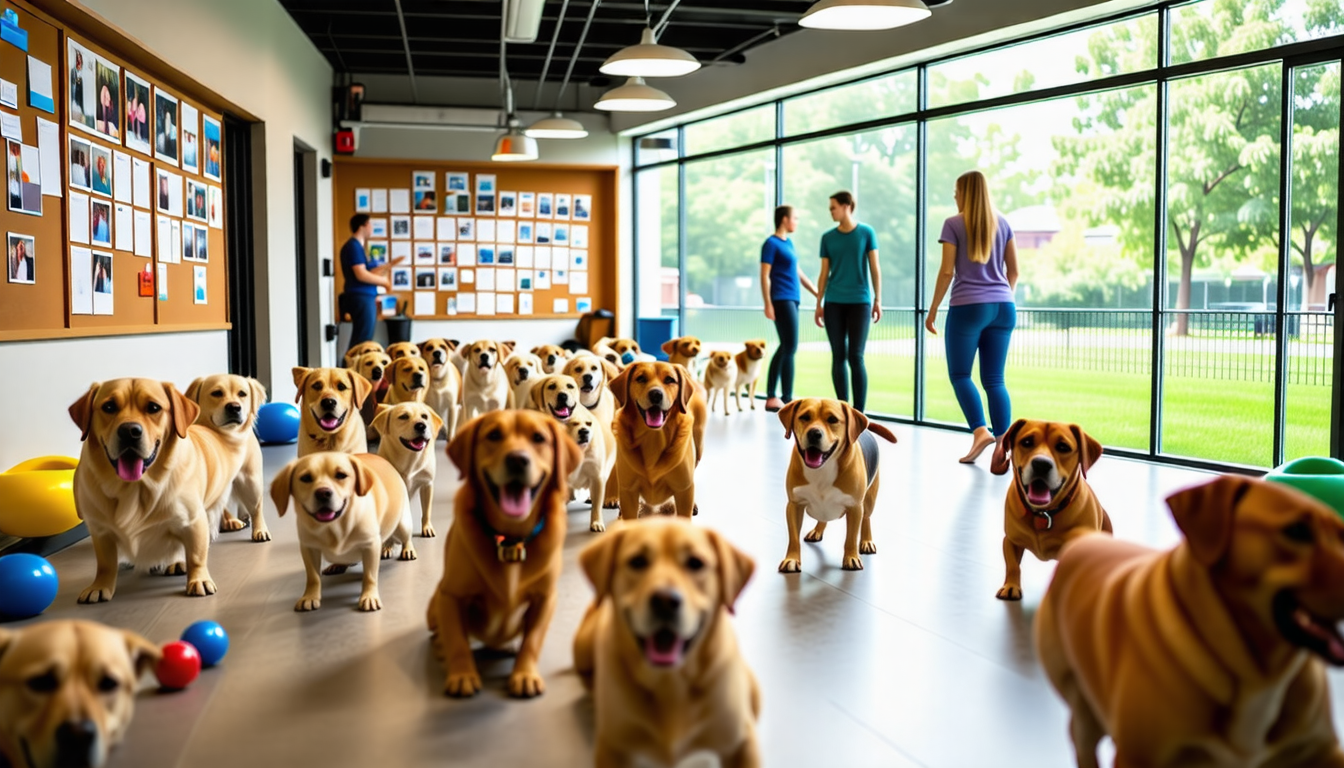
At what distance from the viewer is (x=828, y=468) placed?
392cm

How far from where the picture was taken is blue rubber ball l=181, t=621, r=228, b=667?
2.94 metres

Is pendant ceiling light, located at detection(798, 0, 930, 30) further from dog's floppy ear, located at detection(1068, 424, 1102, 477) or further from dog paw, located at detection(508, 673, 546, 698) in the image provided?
dog paw, located at detection(508, 673, 546, 698)

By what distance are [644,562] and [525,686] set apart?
0.94m

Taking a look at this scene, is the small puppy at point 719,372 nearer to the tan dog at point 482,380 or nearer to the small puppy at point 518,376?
the tan dog at point 482,380

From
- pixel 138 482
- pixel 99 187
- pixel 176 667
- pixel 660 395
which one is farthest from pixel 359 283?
pixel 176 667

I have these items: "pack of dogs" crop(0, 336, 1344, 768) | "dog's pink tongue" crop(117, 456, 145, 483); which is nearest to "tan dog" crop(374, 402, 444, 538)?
"pack of dogs" crop(0, 336, 1344, 768)

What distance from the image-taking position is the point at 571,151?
14172 millimetres

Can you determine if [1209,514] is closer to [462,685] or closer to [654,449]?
[462,685]

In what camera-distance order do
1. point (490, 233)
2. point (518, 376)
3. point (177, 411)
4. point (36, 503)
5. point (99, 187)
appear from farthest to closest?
point (490, 233)
point (518, 376)
point (99, 187)
point (36, 503)
point (177, 411)

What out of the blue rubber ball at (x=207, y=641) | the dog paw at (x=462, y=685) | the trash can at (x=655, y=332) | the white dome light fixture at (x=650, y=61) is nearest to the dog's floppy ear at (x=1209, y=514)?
the dog paw at (x=462, y=685)

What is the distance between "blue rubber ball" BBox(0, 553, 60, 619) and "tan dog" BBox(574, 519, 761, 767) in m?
2.33

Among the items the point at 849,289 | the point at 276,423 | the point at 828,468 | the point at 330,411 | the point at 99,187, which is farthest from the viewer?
the point at 849,289

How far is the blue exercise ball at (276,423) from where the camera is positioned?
748cm

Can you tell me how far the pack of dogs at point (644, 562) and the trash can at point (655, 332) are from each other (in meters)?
8.09
